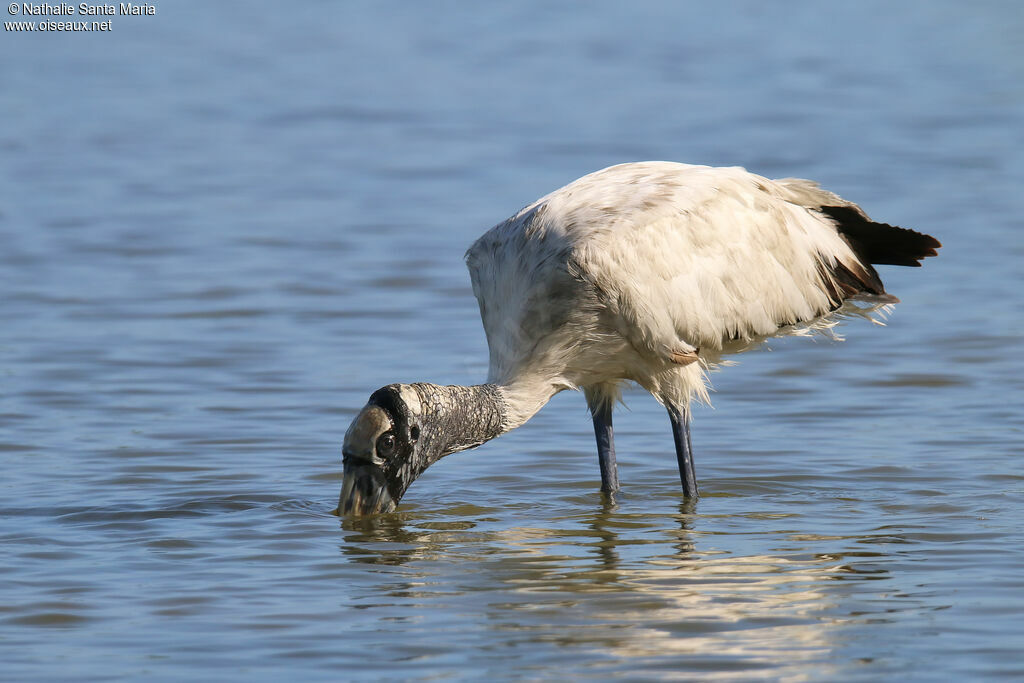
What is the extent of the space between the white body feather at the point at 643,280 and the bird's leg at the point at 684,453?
8 centimetres

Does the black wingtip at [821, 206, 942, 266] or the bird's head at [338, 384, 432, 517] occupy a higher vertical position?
the black wingtip at [821, 206, 942, 266]

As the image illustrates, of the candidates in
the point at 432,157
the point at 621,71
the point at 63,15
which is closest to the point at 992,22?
the point at 621,71

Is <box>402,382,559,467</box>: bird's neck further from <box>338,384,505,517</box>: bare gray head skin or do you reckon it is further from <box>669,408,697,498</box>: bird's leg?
<box>669,408,697,498</box>: bird's leg

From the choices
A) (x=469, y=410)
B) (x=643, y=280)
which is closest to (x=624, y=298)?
(x=643, y=280)

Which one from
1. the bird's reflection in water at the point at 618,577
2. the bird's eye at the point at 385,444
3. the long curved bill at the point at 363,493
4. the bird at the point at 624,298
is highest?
the bird at the point at 624,298

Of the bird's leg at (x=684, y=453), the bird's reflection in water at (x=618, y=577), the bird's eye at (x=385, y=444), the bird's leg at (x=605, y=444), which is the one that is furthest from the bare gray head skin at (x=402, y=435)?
the bird's leg at (x=684, y=453)

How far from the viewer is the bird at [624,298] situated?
912 cm

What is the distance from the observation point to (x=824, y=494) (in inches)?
397

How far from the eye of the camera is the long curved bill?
8914 millimetres

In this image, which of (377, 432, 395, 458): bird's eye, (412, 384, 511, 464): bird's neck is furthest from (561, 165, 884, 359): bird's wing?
(377, 432, 395, 458): bird's eye

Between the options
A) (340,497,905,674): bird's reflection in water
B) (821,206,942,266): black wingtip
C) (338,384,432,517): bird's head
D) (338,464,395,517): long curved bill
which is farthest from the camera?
(821,206,942,266): black wingtip

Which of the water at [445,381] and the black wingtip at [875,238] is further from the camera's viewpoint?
the black wingtip at [875,238]

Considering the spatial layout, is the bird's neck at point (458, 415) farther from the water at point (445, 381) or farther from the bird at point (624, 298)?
the water at point (445, 381)

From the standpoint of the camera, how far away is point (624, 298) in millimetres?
9258
